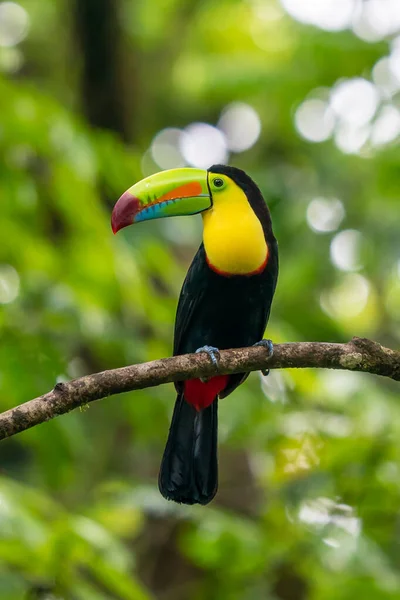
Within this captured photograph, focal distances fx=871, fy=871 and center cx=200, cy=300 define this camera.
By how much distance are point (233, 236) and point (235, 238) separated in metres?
0.01

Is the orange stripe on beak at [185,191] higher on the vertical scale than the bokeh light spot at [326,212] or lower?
lower

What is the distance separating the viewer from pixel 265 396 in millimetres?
4906

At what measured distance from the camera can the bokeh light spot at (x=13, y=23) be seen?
27.6 feet

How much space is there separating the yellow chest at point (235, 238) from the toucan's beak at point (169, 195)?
0.10 m

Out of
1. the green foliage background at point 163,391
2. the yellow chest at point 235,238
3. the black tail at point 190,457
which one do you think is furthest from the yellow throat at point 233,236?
the black tail at point 190,457

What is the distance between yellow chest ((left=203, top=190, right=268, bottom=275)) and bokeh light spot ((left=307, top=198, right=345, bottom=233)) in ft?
7.71

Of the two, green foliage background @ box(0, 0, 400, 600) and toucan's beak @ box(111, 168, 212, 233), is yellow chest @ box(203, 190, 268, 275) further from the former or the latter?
green foliage background @ box(0, 0, 400, 600)

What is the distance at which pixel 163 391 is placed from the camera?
5.11 meters

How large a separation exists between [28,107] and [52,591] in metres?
2.42

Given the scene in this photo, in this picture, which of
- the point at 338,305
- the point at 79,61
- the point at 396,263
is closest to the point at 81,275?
the point at 396,263

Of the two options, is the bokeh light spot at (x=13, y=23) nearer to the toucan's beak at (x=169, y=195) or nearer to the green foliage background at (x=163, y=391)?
the green foliage background at (x=163, y=391)

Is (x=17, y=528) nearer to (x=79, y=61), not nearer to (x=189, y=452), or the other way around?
(x=189, y=452)

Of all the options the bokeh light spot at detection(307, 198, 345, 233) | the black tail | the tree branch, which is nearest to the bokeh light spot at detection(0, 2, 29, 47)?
the bokeh light spot at detection(307, 198, 345, 233)

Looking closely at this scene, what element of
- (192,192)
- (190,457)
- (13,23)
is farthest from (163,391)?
(13,23)
